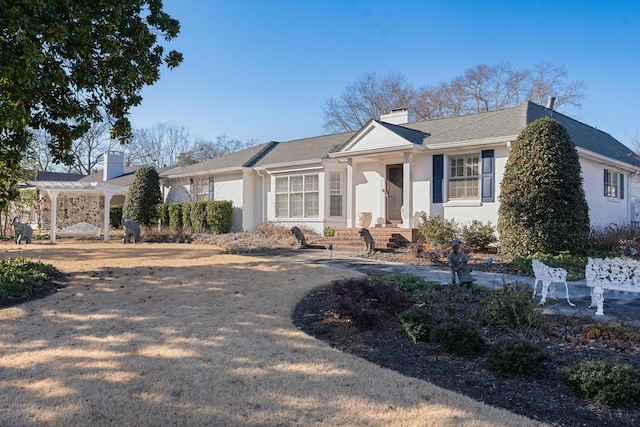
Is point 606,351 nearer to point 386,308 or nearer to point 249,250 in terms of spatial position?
point 386,308

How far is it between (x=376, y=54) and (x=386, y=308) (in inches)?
655

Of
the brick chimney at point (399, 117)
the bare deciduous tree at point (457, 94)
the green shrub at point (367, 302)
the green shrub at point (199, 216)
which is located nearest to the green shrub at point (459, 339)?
the green shrub at point (367, 302)

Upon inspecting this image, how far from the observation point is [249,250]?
1480cm

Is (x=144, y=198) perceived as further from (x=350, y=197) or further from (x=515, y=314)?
(x=515, y=314)

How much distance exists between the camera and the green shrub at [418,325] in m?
5.32

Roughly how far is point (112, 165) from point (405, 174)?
24320 millimetres

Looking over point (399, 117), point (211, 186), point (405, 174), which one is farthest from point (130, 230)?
point (399, 117)

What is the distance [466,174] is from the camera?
14.6 meters

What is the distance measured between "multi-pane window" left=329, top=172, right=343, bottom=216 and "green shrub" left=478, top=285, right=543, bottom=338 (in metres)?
12.2

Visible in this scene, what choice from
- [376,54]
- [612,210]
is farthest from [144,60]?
[612,210]

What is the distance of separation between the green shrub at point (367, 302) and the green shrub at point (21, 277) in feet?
18.2

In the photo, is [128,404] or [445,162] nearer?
[128,404]

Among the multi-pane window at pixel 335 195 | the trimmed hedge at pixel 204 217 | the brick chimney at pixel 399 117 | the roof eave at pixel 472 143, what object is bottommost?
the trimmed hedge at pixel 204 217

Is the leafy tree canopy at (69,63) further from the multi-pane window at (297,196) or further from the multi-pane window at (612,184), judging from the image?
the multi-pane window at (612,184)
